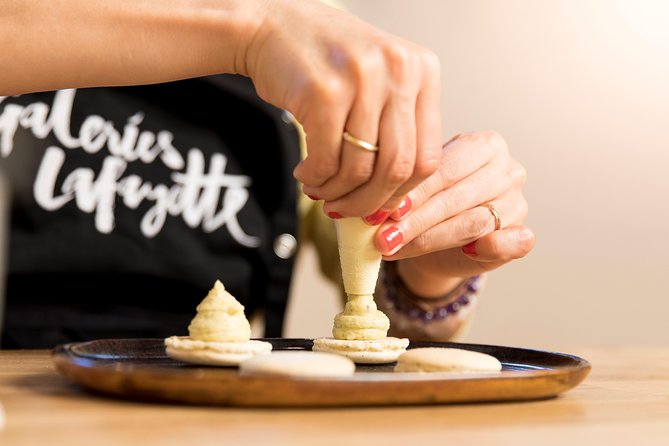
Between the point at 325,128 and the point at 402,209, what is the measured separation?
0.60 ft

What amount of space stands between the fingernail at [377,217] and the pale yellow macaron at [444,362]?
0.61 feet

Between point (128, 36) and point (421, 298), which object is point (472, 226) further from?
point (128, 36)

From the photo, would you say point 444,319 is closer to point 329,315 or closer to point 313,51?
point 313,51

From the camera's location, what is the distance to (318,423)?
21.6 inches

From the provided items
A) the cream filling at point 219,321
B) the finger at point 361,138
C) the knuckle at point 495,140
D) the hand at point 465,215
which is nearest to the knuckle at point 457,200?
the hand at point 465,215

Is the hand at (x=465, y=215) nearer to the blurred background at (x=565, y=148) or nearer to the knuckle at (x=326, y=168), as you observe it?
the knuckle at (x=326, y=168)

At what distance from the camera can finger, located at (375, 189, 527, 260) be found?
89 cm

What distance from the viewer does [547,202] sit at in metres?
2.64

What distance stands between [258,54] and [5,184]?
0.75 meters

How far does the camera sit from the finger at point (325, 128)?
29.3 inches

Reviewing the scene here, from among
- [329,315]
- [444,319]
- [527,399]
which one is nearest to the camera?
[527,399]

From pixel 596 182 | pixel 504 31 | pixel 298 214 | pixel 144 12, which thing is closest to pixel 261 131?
pixel 298 214

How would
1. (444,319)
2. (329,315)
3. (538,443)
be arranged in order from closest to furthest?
1. (538,443)
2. (444,319)
3. (329,315)

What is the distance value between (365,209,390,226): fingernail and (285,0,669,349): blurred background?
5.43 ft
